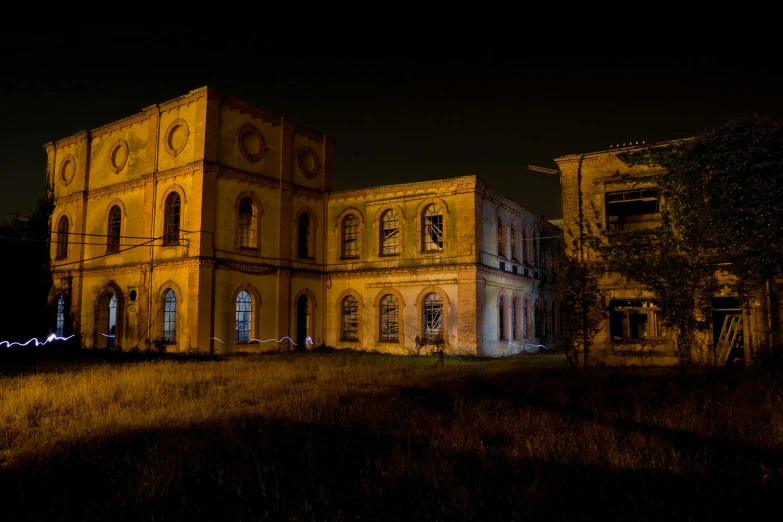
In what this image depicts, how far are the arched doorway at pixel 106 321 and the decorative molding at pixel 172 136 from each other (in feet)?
22.9

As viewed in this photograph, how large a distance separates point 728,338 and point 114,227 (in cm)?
2486

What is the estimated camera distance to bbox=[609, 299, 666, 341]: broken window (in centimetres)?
1773

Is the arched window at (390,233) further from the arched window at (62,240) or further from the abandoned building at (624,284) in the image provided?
the arched window at (62,240)

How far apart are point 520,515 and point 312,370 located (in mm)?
11539

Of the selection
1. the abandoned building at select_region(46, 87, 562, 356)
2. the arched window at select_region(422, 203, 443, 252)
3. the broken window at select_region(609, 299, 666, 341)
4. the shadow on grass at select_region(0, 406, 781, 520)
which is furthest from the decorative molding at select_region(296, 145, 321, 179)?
the shadow on grass at select_region(0, 406, 781, 520)

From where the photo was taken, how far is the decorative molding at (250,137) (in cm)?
2259

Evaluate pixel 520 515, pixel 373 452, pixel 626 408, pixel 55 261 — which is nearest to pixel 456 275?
pixel 626 408

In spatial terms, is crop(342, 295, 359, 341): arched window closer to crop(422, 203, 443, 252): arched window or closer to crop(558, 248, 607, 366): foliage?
crop(422, 203, 443, 252): arched window

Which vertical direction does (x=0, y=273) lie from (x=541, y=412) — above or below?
above

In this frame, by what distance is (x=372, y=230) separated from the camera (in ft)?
82.7

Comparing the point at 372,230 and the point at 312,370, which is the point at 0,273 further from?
the point at 372,230

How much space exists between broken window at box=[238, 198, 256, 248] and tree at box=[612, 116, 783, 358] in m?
14.1

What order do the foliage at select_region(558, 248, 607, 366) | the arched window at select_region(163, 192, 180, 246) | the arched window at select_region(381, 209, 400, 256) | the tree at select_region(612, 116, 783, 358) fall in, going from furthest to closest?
the arched window at select_region(381, 209, 400, 256) → the arched window at select_region(163, 192, 180, 246) → the foliage at select_region(558, 248, 607, 366) → the tree at select_region(612, 116, 783, 358)

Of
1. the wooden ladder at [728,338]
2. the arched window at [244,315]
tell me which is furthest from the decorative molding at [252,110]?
the wooden ladder at [728,338]
